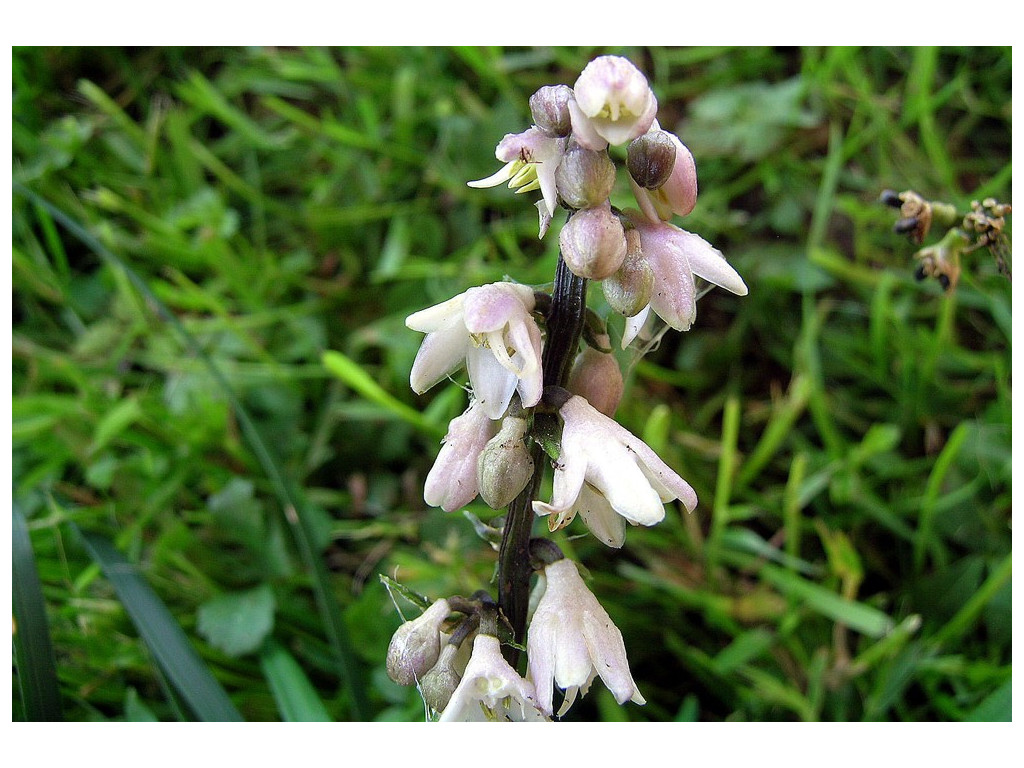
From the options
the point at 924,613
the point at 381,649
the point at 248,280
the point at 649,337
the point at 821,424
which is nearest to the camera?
the point at 649,337

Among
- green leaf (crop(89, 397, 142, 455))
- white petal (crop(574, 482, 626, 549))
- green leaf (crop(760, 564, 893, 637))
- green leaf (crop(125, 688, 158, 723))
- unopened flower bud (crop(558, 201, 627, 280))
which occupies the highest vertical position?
unopened flower bud (crop(558, 201, 627, 280))

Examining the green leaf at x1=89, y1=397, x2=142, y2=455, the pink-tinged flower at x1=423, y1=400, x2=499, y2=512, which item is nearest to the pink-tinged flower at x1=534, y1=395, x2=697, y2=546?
the pink-tinged flower at x1=423, y1=400, x2=499, y2=512

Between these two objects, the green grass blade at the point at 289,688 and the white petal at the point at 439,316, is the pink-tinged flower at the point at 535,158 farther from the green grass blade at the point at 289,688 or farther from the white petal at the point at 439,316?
the green grass blade at the point at 289,688

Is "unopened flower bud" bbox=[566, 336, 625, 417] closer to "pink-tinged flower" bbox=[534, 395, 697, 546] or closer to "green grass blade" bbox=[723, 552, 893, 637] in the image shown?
"pink-tinged flower" bbox=[534, 395, 697, 546]

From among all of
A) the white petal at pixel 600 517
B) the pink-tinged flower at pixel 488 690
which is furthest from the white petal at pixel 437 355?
the pink-tinged flower at pixel 488 690

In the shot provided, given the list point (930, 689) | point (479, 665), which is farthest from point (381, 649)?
point (930, 689)

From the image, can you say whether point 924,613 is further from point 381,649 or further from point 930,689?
point 381,649

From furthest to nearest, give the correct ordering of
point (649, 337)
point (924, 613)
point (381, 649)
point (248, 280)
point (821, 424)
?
point (248, 280), point (821, 424), point (924, 613), point (381, 649), point (649, 337)
